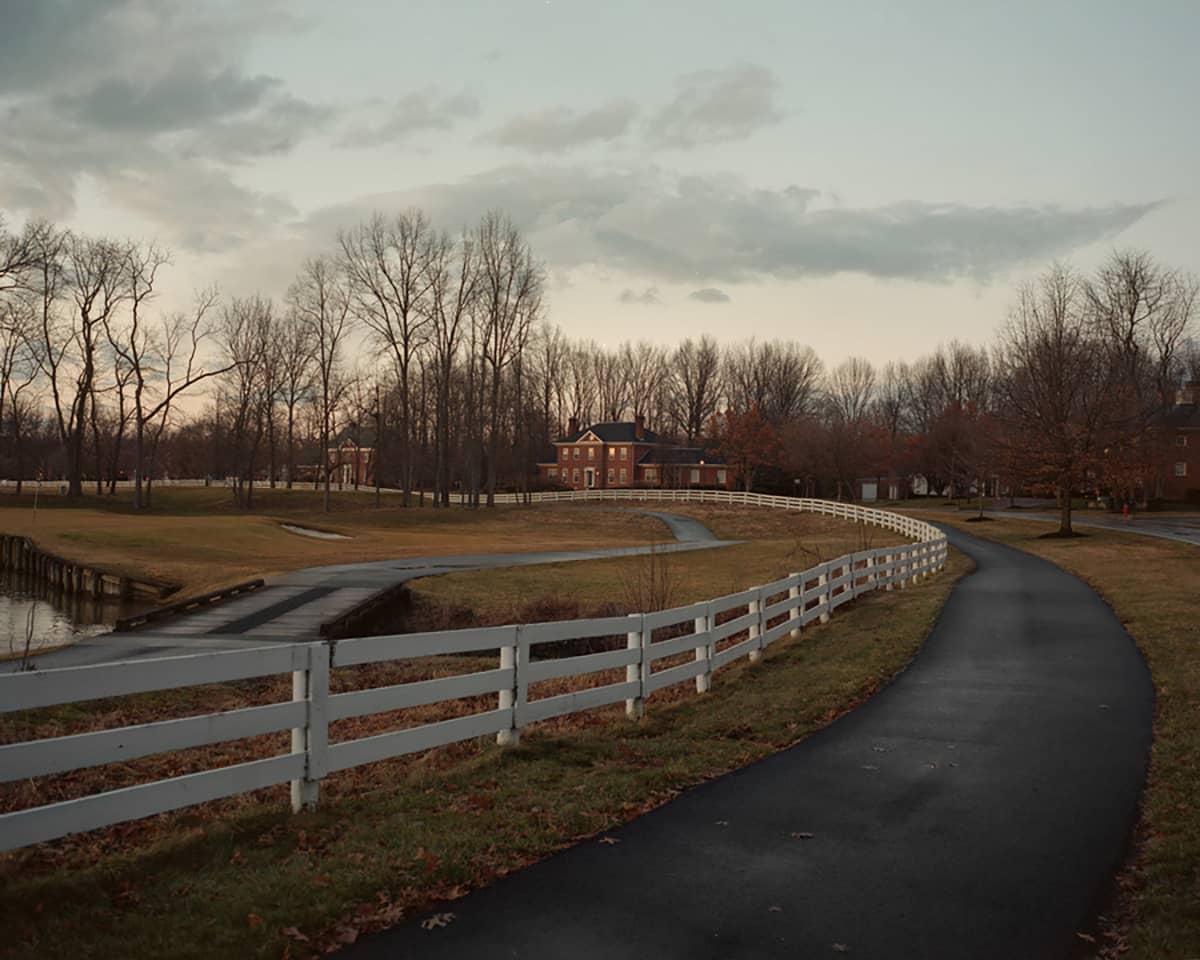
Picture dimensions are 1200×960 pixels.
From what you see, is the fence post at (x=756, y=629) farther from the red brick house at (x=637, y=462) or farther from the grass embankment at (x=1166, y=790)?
the red brick house at (x=637, y=462)

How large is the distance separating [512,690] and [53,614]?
2392cm

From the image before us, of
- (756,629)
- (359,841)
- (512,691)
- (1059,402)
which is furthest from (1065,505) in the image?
(359,841)

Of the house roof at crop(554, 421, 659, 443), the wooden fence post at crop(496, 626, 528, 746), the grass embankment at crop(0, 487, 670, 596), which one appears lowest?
the grass embankment at crop(0, 487, 670, 596)

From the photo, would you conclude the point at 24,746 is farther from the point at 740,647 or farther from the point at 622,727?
the point at 740,647

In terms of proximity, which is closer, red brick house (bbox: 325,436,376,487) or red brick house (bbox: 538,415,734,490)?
red brick house (bbox: 538,415,734,490)

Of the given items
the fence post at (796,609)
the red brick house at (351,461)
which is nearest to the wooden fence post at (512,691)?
the fence post at (796,609)

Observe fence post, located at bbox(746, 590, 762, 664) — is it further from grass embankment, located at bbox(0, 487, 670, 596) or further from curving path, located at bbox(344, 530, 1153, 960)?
grass embankment, located at bbox(0, 487, 670, 596)

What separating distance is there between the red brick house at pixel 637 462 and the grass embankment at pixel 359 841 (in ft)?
312

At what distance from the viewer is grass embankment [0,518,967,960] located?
16.3ft

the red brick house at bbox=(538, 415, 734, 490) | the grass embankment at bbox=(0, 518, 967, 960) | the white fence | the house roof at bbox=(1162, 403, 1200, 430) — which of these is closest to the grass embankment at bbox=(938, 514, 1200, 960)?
the grass embankment at bbox=(0, 518, 967, 960)

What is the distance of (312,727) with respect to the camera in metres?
6.88

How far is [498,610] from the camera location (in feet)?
83.8

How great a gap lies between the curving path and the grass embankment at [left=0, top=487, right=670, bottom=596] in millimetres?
23055

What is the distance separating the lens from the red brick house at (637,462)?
349ft
